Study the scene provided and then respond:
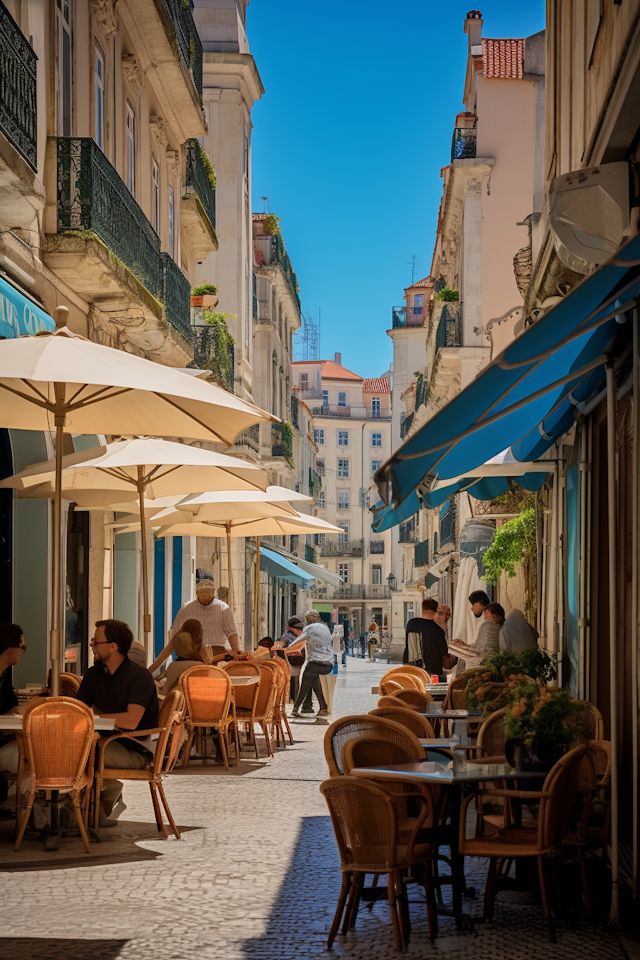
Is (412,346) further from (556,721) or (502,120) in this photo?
(556,721)

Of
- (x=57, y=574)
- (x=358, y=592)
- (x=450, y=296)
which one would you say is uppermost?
(x=450, y=296)

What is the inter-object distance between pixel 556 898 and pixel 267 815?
3.68 metres

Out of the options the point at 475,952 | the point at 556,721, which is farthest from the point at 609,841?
the point at 475,952

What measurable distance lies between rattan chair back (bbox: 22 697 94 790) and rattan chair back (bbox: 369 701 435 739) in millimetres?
1792

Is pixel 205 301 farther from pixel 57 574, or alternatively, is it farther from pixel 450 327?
pixel 57 574

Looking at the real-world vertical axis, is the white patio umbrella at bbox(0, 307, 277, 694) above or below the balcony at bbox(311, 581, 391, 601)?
above

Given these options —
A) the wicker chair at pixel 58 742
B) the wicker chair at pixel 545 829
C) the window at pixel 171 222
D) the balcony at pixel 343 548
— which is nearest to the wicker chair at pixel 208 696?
the wicker chair at pixel 58 742

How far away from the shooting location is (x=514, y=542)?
15438 mm

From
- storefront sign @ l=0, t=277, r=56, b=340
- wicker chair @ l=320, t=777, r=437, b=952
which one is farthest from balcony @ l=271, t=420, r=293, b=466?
wicker chair @ l=320, t=777, r=437, b=952

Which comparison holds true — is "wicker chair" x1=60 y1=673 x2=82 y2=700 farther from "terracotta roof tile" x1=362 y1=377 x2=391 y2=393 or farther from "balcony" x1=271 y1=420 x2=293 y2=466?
"terracotta roof tile" x1=362 y1=377 x2=391 y2=393

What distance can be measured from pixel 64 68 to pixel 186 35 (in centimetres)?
707

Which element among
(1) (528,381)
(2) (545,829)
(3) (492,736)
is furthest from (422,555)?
(2) (545,829)

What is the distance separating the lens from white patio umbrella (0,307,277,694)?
291 inches

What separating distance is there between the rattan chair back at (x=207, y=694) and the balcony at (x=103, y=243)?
455 centimetres
